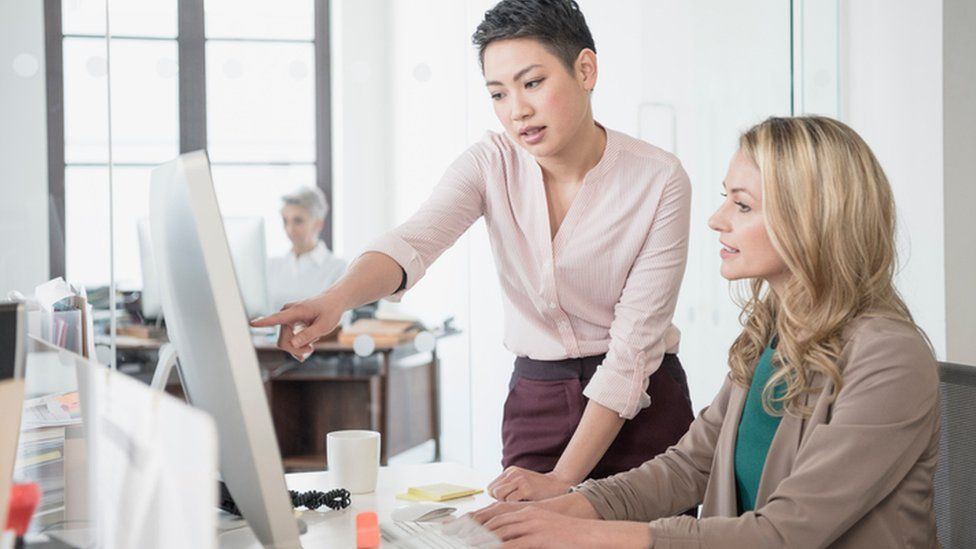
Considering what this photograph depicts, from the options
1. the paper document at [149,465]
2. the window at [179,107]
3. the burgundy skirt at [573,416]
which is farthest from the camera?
the window at [179,107]

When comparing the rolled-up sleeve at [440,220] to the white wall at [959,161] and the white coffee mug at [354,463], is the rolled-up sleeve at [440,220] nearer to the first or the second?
the white coffee mug at [354,463]

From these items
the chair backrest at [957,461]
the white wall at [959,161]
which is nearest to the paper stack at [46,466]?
the chair backrest at [957,461]

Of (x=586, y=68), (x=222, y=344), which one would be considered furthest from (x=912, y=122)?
(x=222, y=344)

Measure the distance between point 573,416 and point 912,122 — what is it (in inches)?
86.9

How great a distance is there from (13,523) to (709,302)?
10.8 ft

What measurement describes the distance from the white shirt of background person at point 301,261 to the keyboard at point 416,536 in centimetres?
239

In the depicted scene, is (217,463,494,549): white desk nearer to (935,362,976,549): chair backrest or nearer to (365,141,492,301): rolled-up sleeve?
(365,141,492,301): rolled-up sleeve

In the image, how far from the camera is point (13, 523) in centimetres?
73

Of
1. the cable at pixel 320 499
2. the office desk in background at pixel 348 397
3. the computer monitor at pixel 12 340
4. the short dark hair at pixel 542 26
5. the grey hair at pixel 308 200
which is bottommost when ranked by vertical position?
the office desk in background at pixel 348 397

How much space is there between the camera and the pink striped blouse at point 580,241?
183cm

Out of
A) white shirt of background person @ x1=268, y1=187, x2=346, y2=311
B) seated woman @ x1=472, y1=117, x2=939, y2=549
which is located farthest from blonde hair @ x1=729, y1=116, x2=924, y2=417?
white shirt of background person @ x1=268, y1=187, x2=346, y2=311

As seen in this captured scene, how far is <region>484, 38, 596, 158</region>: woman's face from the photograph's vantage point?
5.82ft

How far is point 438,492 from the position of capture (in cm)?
154

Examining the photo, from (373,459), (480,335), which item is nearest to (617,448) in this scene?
(373,459)
